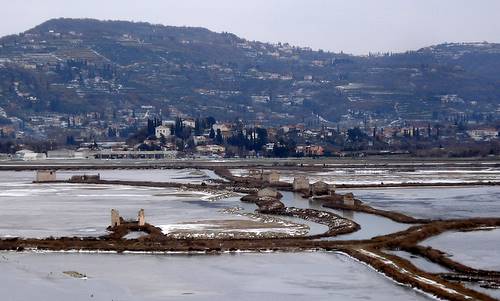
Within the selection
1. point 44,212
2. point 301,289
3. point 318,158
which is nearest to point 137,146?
point 318,158

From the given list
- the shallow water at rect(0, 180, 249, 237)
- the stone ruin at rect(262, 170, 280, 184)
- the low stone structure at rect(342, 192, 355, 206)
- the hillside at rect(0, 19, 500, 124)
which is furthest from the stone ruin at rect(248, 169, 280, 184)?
the hillside at rect(0, 19, 500, 124)

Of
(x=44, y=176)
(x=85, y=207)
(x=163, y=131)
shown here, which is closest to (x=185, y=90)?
(x=163, y=131)

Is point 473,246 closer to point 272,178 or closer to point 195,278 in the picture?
point 195,278

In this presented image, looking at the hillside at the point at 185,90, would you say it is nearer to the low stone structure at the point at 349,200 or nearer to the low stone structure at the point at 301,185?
the low stone structure at the point at 301,185

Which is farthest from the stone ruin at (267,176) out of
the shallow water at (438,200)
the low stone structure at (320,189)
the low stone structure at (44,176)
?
the low stone structure at (44,176)

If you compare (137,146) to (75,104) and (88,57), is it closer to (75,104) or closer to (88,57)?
(75,104)

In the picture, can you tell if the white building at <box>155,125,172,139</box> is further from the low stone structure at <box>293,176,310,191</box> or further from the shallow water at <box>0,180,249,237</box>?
the low stone structure at <box>293,176,310,191</box>
